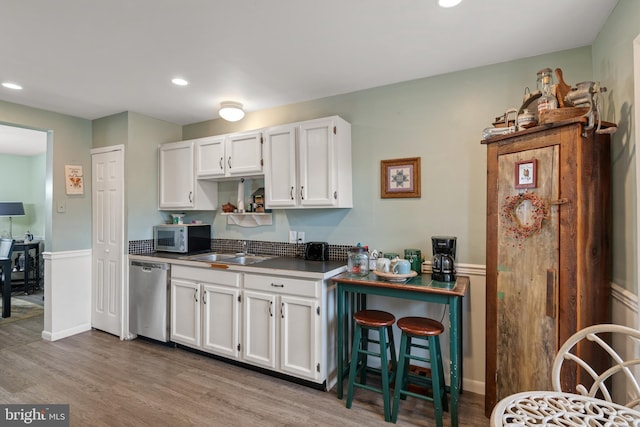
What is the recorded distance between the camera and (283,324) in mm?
2510

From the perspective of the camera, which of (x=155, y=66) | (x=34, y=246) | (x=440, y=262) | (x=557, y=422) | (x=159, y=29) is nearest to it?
(x=557, y=422)

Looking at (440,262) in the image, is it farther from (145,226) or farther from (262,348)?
(145,226)

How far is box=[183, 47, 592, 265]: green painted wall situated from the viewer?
94.0 inches

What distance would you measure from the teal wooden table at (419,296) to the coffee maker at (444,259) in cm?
5

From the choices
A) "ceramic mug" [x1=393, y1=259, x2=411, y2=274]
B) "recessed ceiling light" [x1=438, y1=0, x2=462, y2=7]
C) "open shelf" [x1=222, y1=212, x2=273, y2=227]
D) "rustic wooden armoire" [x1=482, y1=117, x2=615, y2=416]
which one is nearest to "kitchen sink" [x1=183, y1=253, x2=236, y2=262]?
"open shelf" [x1=222, y1=212, x2=273, y2=227]

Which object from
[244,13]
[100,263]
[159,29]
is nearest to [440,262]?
[244,13]

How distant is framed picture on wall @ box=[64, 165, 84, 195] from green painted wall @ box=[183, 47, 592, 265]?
2.71 meters

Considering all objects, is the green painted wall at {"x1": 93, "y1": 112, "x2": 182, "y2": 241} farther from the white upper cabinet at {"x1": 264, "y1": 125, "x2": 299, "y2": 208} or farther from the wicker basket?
the wicker basket

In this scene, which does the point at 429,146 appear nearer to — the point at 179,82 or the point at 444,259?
the point at 444,259

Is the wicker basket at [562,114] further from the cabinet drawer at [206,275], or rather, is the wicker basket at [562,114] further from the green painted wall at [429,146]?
the cabinet drawer at [206,275]

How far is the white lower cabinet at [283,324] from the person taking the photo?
7.85ft

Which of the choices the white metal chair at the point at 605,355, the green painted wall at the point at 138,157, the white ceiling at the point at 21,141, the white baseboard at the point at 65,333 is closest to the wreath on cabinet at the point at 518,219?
the white metal chair at the point at 605,355

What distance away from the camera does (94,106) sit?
335 cm

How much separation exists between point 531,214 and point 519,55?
1.25m
